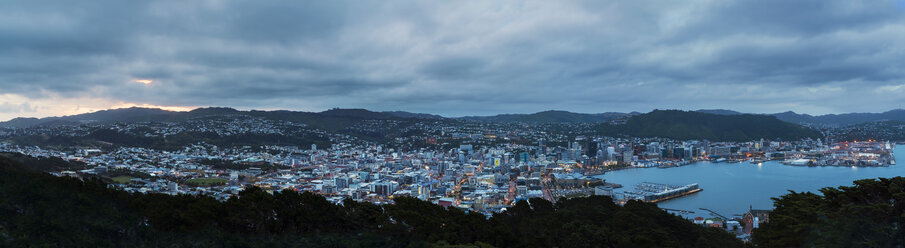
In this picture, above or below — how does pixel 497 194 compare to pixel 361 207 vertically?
below

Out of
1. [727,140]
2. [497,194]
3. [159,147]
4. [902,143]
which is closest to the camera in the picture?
[497,194]

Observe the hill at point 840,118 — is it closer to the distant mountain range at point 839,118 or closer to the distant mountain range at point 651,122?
the distant mountain range at point 839,118

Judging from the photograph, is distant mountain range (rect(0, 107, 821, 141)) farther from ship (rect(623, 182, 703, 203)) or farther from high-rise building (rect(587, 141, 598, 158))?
ship (rect(623, 182, 703, 203))

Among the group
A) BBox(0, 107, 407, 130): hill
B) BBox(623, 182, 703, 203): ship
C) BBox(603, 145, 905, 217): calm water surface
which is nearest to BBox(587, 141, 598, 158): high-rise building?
BBox(603, 145, 905, 217): calm water surface

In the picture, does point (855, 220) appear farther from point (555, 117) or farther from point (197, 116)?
point (555, 117)

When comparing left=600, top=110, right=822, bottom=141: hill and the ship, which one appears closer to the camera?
the ship

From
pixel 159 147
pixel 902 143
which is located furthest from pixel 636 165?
pixel 159 147

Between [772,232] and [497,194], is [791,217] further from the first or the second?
[497,194]
